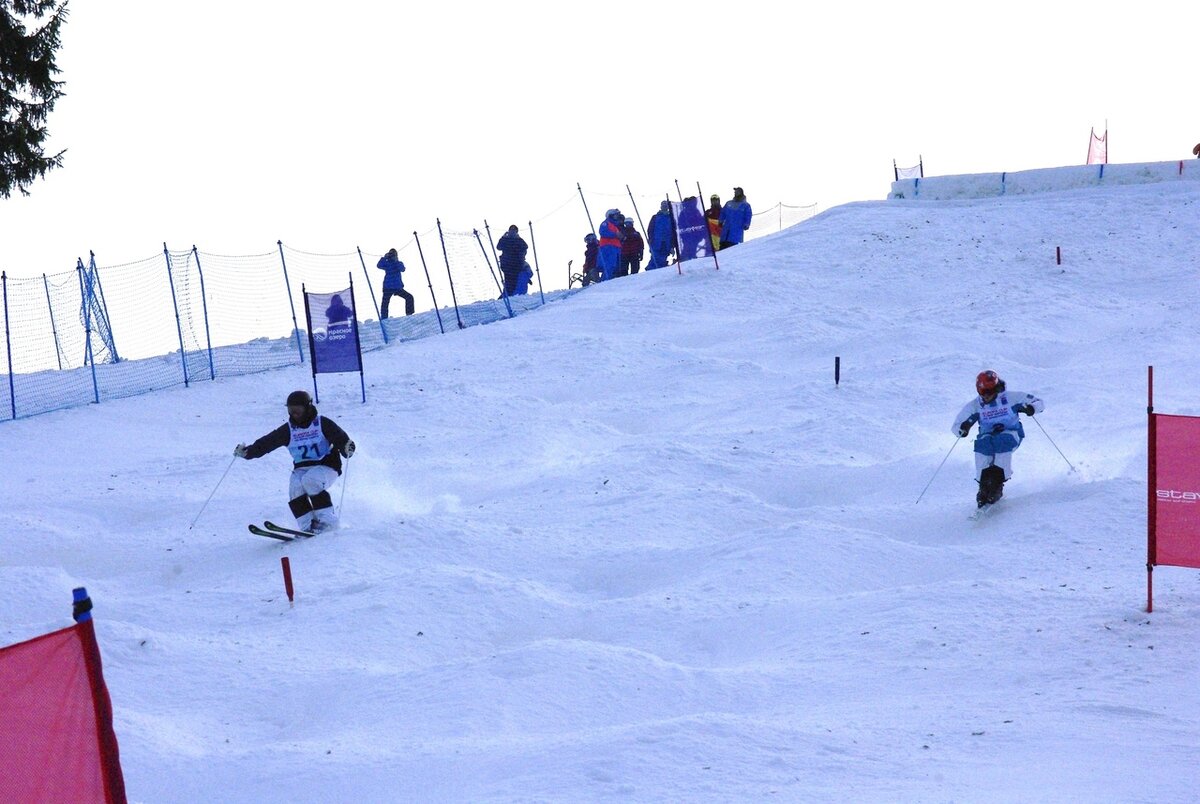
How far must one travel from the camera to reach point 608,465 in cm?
1320

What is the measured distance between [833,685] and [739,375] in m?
10.3

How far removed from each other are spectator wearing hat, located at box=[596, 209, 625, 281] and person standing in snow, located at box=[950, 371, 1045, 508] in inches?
633

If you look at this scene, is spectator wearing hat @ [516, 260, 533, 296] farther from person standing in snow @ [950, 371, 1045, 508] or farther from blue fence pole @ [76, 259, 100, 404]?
person standing in snow @ [950, 371, 1045, 508]

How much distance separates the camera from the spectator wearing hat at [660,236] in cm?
2689

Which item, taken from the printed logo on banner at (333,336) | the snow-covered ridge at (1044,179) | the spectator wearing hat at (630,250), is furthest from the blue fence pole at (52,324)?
the snow-covered ridge at (1044,179)

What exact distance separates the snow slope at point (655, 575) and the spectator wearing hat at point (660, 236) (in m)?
7.05

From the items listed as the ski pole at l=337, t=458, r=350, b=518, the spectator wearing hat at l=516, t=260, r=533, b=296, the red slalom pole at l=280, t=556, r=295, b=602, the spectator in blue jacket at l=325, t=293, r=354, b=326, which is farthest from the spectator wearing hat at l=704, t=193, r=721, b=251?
the red slalom pole at l=280, t=556, r=295, b=602

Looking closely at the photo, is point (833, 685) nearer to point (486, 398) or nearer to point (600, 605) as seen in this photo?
point (600, 605)

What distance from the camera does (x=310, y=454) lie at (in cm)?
1127

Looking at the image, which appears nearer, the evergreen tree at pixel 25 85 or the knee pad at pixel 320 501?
the knee pad at pixel 320 501

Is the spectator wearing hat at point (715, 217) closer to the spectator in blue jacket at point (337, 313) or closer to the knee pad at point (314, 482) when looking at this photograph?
the spectator in blue jacket at point (337, 313)

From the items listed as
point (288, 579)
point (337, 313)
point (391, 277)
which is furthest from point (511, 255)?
point (288, 579)

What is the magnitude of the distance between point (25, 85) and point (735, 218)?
1428 centimetres

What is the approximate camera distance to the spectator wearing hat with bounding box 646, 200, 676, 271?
2689 cm
